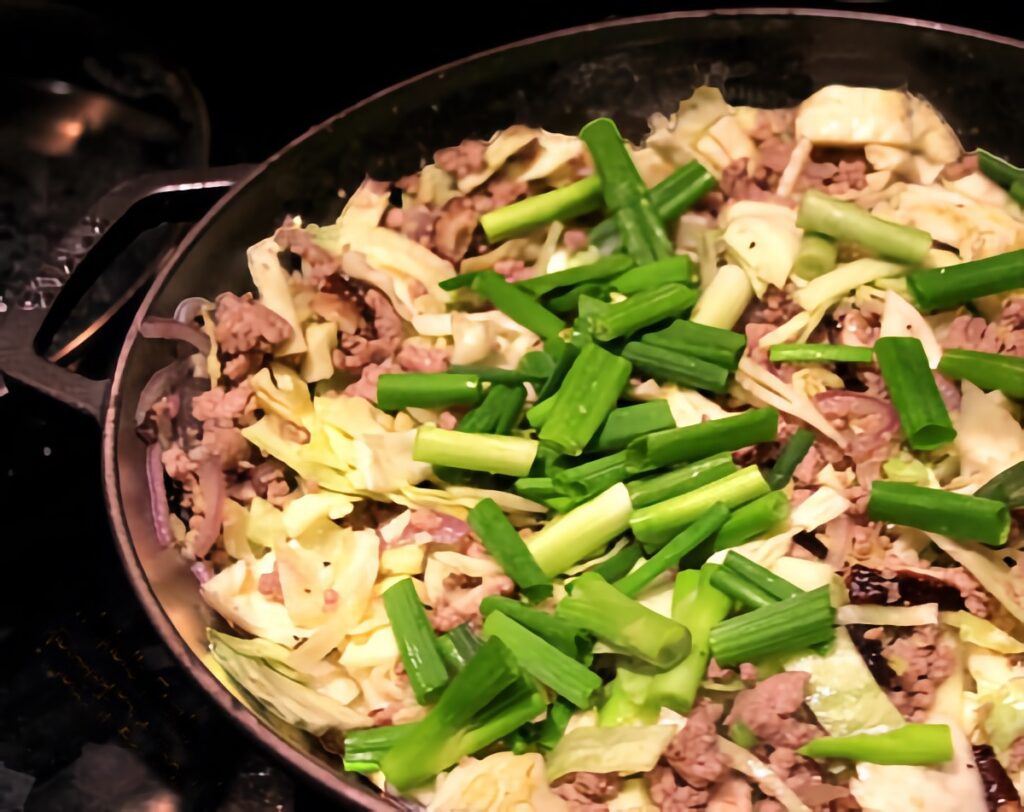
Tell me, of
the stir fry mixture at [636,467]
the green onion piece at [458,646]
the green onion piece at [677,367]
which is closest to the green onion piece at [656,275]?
the stir fry mixture at [636,467]

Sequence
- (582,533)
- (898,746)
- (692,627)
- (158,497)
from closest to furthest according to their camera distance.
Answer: (898,746) < (692,627) < (582,533) < (158,497)

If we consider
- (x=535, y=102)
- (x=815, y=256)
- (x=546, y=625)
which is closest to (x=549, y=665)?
(x=546, y=625)

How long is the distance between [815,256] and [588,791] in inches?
37.1

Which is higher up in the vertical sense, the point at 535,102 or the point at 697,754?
the point at 535,102

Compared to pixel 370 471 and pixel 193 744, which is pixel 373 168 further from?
pixel 193 744

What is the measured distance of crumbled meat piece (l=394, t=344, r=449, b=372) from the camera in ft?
5.16

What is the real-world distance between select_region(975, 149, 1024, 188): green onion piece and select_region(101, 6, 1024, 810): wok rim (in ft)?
0.65

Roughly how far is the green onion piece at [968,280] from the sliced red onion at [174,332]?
115 cm

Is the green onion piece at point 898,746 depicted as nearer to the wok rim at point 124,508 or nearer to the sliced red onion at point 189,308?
the wok rim at point 124,508

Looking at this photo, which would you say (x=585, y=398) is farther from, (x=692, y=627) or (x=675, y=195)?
(x=675, y=195)

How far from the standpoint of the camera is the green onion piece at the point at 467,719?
3.86ft

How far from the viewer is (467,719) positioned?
120cm

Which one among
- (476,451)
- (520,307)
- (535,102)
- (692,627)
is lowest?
(692,627)

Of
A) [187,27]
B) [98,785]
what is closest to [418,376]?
[98,785]
